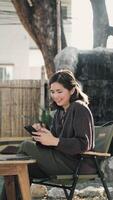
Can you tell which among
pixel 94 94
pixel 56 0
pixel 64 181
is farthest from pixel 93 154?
pixel 56 0

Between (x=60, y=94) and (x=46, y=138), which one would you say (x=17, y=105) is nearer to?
(x=60, y=94)

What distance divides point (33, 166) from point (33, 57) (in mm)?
21212

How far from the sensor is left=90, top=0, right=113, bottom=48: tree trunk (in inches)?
562

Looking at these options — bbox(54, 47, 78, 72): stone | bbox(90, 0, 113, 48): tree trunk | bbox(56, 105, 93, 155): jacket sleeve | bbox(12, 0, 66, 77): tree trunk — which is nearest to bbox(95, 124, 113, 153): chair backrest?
bbox(56, 105, 93, 155): jacket sleeve

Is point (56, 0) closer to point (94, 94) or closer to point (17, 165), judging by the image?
point (94, 94)

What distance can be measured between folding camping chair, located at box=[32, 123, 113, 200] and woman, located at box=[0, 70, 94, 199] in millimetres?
44

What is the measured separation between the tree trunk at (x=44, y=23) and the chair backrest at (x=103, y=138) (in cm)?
798

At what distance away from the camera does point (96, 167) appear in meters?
4.21

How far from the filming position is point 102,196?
620cm

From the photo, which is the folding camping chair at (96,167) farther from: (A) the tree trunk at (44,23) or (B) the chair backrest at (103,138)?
(A) the tree trunk at (44,23)

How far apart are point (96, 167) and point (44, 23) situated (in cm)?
884

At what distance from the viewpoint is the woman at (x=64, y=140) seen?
402 centimetres

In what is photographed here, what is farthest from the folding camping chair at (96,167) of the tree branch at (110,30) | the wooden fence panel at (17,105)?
the wooden fence panel at (17,105)

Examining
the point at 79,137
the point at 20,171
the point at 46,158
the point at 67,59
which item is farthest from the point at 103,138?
the point at 67,59
